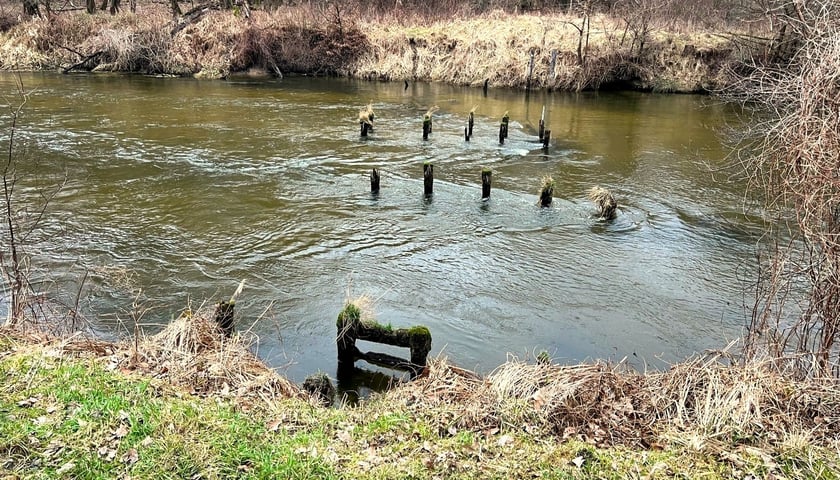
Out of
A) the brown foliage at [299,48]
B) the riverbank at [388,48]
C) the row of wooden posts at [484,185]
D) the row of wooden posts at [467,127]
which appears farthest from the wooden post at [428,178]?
the brown foliage at [299,48]

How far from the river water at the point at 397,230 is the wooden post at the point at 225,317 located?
2.08 feet

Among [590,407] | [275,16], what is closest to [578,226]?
[590,407]

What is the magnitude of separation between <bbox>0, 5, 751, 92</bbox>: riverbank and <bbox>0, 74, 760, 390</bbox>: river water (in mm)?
9119

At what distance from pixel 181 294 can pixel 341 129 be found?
42.2ft

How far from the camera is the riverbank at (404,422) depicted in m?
4.85

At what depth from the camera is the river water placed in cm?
919

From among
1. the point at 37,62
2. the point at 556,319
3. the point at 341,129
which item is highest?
the point at 37,62

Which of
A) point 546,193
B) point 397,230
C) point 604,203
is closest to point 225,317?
point 397,230

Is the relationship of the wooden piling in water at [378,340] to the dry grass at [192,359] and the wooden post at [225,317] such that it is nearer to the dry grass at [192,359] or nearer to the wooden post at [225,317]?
the dry grass at [192,359]

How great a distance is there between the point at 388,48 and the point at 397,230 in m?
25.5

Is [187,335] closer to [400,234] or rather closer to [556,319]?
[556,319]

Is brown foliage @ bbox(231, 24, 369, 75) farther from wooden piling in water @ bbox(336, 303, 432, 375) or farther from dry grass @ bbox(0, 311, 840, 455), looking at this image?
dry grass @ bbox(0, 311, 840, 455)

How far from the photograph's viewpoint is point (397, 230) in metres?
12.7

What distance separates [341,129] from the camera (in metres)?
21.6
